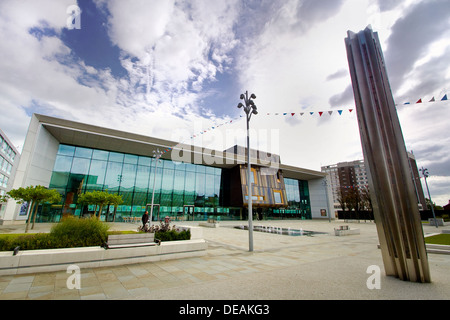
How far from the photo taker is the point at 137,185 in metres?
31.7

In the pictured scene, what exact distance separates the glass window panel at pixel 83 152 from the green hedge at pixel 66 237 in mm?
25520

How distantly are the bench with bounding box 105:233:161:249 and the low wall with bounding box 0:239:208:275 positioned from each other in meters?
0.19

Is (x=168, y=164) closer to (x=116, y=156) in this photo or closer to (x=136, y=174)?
(x=136, y=174)

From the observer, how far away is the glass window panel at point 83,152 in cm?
2853

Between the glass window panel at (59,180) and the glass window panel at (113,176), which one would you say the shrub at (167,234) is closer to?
the glass window panel at (113,176)

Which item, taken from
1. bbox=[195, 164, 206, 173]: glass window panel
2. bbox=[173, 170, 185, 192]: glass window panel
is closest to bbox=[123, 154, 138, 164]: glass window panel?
bbox=[173, 170, 185, 192]: glass window panel

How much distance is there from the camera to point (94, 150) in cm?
2964

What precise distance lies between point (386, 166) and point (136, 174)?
106 feet

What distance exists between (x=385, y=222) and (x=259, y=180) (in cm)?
Answer: 3615

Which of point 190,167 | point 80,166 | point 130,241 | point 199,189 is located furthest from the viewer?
point 199,189

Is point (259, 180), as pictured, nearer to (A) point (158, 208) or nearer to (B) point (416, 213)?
(A) point (158, 208)

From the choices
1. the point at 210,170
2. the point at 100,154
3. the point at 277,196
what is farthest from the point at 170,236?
the point at 277,196

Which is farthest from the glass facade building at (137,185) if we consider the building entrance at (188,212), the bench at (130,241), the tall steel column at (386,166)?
the tall steel column at (386,166)
